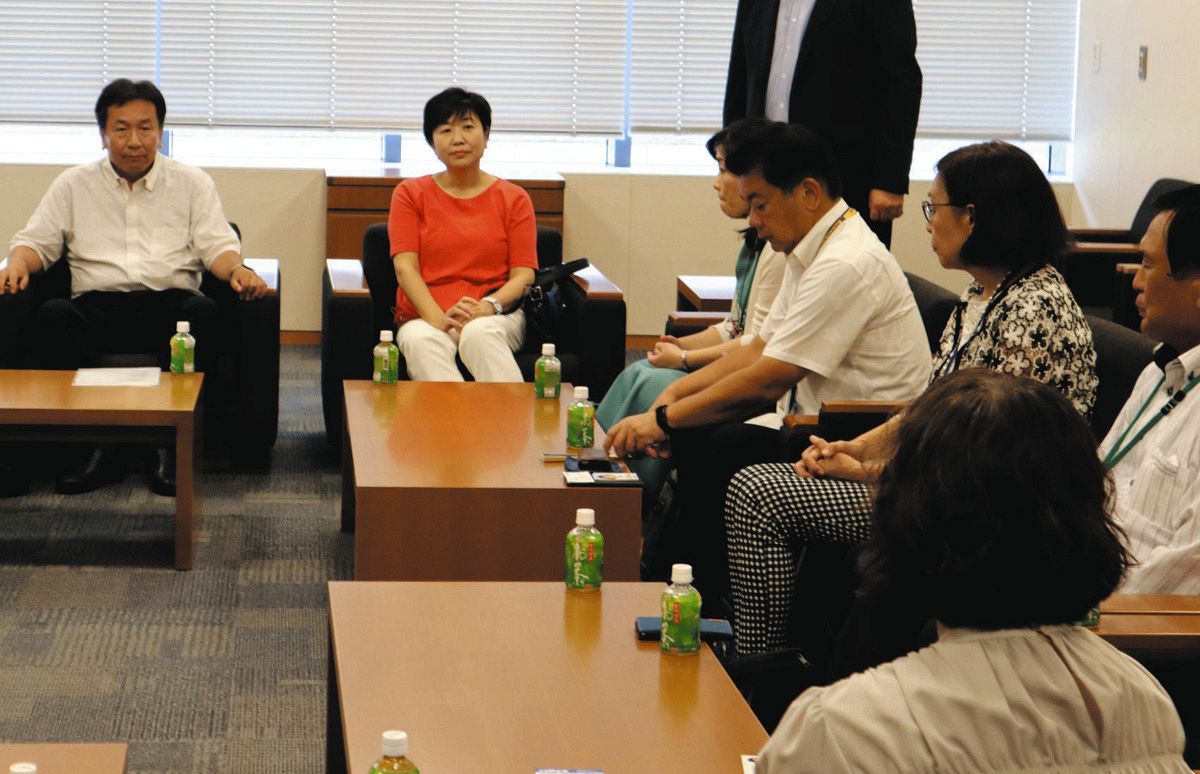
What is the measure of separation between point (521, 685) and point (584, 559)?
0.41 metres

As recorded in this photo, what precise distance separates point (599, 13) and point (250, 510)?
3832mm

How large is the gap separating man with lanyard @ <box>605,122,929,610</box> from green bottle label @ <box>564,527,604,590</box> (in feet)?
3.99

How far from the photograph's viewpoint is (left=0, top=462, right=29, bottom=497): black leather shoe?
4.89 m

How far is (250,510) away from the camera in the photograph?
4.80m

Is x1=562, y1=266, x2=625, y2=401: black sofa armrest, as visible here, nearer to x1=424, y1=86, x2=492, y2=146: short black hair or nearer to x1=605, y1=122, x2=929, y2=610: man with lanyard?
x1=424, y1=86, x2=492, y2=146: short black hair

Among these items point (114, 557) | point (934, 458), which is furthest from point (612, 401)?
point (934, 458)

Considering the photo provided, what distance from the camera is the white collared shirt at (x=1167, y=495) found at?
2.48 m

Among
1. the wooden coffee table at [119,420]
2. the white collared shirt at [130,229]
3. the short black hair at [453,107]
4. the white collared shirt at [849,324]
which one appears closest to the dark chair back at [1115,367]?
the white collared shirt at [849,324]

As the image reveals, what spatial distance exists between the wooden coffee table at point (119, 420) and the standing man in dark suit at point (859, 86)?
2.06m

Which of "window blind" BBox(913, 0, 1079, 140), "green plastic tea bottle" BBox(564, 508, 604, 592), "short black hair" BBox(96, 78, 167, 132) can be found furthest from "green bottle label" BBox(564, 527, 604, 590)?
"window blind" BBox(913, 0, 1079, 140)

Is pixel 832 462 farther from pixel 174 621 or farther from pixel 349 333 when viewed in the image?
pixel 349 333

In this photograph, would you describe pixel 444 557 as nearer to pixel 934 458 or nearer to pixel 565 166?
pixel 934 458

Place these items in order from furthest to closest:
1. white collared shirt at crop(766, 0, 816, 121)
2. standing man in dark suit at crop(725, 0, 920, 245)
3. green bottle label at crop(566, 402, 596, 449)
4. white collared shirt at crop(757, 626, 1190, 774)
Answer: white collared shirt at crop(766, 0, 816, 121) < standing man in dark suit at crop(725, 0, 920, 245) < green bottle label at crop(566, 402, 596, 449) < white collared shirt at crop(757, 626, 1190, 774)

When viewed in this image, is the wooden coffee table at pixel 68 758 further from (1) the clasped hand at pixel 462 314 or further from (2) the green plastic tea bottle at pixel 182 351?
(1) the clasped hand at pixel 462 314
